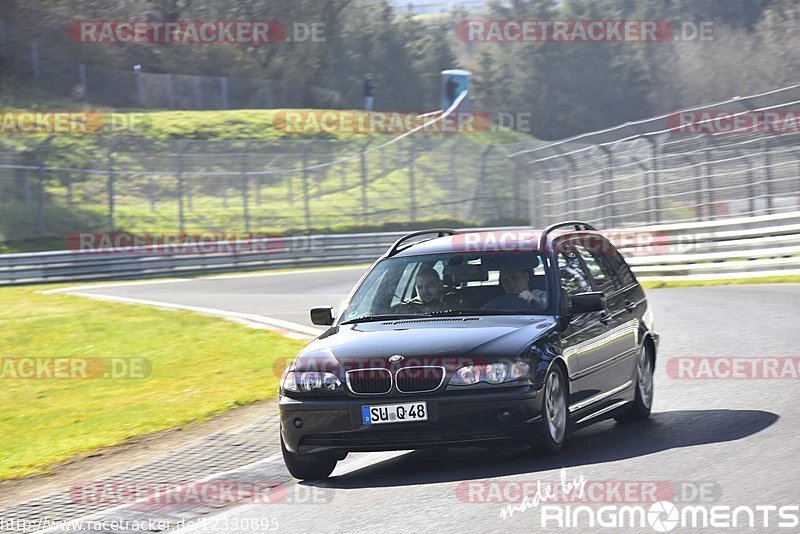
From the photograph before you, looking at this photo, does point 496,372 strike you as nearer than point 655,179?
Yes

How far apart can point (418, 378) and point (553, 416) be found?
2.88 ft

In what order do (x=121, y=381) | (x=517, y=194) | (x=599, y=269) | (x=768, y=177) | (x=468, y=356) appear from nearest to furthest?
(x=468, y=356) → (x=599, y=269) → (x=121, y=381) → (x=768, y=177) → (x=517, y=194)


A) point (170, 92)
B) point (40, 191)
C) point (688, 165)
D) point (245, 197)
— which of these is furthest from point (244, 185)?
point (170, 92)

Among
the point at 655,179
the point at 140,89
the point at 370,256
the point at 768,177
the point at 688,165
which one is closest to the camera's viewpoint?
the point at 768,177

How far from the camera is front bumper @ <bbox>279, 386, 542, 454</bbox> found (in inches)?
287

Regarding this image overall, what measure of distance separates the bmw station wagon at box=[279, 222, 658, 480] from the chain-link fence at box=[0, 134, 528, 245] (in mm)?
28360

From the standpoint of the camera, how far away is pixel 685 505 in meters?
6.07

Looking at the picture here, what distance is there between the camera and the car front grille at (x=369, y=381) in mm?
7434

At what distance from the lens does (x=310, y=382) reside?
7.64 meters

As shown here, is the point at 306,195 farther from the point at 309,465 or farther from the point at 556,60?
the point at 556,60

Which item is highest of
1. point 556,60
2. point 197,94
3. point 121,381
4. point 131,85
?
point 556,60

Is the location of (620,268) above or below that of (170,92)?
below

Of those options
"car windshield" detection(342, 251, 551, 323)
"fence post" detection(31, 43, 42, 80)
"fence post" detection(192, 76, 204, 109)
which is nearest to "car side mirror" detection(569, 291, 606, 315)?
"car windshield" detection(342, 251, 551, 323)

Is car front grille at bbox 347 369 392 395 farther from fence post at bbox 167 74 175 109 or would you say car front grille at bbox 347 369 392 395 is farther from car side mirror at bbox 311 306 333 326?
fence post at bbox 167 74 175 109
